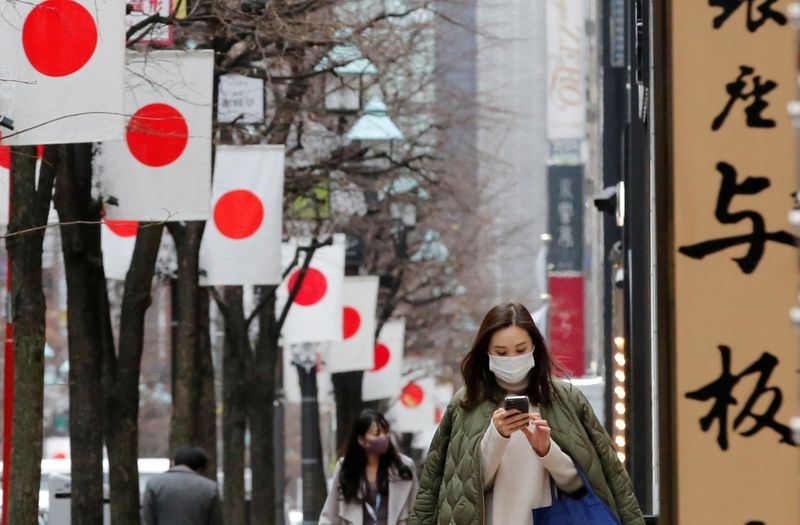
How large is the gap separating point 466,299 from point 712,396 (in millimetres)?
44633

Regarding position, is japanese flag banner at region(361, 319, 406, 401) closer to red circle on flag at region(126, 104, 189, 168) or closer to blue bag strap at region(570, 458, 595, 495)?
red circle on flag at region(126, 104, 189, 168)

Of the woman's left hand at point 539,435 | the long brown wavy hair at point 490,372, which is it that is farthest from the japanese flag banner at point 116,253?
the woman's left hand at point 539,435

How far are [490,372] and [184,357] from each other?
14309mm

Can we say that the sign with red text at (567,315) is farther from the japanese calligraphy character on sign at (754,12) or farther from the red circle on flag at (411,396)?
the japanese calligraphy character on sign at (754,12)

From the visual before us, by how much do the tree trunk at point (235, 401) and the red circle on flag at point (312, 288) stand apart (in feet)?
3.14

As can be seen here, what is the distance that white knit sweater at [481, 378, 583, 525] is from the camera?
7.17m

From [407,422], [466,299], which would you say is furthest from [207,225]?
[466,299]

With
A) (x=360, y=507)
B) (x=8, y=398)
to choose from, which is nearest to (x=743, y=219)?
(x=360, y=507)

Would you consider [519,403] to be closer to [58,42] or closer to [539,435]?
[539,435]

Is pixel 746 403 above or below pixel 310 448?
above

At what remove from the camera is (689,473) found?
5.70 meters

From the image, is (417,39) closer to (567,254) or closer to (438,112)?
(438,112)

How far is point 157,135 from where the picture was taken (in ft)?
47.0

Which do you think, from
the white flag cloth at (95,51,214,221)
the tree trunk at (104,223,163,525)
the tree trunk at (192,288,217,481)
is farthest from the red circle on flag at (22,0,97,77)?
the tree trunk at (192,288,217,481)
